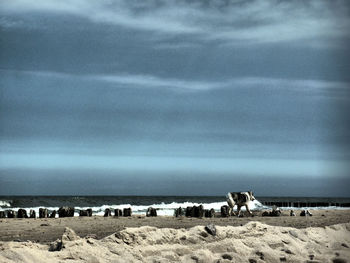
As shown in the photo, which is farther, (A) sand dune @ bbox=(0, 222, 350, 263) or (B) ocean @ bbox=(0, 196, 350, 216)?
(B) ocean @ bbox=(0, 196, 350, 216)

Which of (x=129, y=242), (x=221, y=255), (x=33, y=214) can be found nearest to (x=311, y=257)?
(x=221, y=255)

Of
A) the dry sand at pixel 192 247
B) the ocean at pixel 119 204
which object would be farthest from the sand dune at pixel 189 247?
the ocean at pixel 119 204

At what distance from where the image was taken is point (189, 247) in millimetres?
9250

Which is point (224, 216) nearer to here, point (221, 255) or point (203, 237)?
point (203, 237)

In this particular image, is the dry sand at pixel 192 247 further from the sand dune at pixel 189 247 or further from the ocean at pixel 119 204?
the ocean at pixel 119 204

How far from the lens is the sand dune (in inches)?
311

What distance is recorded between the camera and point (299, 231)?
1145 centimetres

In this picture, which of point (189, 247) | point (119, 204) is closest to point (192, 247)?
point (189, 247)

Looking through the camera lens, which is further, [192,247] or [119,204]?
[119,204]

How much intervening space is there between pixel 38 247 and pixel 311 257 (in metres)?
4.93

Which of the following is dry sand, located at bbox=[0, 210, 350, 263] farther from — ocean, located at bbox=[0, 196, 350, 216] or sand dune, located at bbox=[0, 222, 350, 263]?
ocean, located at bbox=[0, 196, 350, 216]

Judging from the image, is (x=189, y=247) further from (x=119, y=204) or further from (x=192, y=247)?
(x=119, y=204)

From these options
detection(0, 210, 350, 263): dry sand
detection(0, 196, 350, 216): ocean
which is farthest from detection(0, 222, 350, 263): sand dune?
detection(0, 196, 350, 216): ocean

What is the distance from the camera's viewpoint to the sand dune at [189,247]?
7.89 metres
